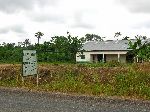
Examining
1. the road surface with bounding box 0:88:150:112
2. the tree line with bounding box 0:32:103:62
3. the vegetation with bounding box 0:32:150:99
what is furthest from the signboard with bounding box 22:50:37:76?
the tree line with bounding box 0:32:103:62

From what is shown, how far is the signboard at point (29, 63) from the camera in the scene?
1931cm

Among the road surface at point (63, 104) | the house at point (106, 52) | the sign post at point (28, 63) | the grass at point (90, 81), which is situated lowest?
the road surface at point (63, 104)

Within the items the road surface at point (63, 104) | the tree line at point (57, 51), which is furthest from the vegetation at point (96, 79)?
the tree line at point (57, 51)

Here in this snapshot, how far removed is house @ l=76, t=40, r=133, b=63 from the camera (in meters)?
55.6

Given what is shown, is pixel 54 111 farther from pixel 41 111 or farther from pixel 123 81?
pixel 123 81

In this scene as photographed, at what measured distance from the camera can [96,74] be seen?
70.6 feet

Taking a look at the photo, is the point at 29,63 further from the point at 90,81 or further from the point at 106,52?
the point at 106,52

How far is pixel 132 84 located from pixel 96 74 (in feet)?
10.8

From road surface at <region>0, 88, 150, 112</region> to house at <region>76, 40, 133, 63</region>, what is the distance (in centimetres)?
3880

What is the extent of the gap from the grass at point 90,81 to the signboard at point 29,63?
1.01m

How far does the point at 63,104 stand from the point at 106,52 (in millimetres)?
44242

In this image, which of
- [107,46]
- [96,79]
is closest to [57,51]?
[96,79]

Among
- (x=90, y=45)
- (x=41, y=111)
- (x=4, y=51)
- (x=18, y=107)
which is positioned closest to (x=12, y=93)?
(x=18, y=107)

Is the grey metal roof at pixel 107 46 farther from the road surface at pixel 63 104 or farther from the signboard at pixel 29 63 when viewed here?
the road surface at pixel 63 104
